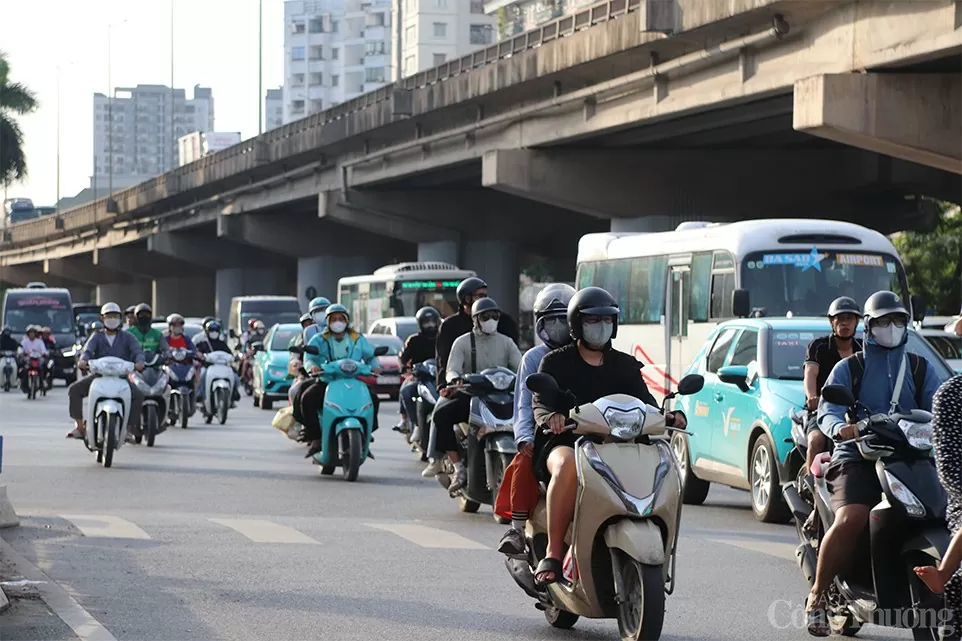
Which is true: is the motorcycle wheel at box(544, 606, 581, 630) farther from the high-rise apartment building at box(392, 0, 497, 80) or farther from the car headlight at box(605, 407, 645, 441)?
the high-rise apartment building at box(392, 0, 497, 80)

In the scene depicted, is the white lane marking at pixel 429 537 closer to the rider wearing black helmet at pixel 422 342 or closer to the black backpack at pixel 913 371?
the black backpack at pixel 913 371

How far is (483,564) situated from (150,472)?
27.4ft

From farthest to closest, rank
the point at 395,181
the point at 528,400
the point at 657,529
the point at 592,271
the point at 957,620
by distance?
the point at 395,181, the point at 592,271, the point at 528,400, the point at 657,529, the point at 957,620

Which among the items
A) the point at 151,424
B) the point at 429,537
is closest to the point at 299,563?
the point at 429,537

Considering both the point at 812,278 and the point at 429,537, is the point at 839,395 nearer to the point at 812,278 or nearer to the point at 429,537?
the point at 429,537

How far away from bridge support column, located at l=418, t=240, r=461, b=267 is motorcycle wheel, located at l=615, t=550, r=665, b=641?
51654mm

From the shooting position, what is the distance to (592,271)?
98.1ft

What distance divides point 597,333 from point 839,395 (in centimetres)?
108

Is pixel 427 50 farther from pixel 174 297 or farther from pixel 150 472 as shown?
pixel 150 472

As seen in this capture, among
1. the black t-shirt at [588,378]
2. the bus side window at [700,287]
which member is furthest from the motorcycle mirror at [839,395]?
the bus side window at [700,287]

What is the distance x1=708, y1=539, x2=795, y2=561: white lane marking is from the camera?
A: 12492mm

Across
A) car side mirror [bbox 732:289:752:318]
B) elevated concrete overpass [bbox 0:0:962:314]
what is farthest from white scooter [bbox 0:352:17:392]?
car side mirror [bbox 732:289:752:318]

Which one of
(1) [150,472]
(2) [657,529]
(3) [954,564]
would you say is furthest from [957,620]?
(1) [150,472]

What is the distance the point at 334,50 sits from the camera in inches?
Result: 7569
